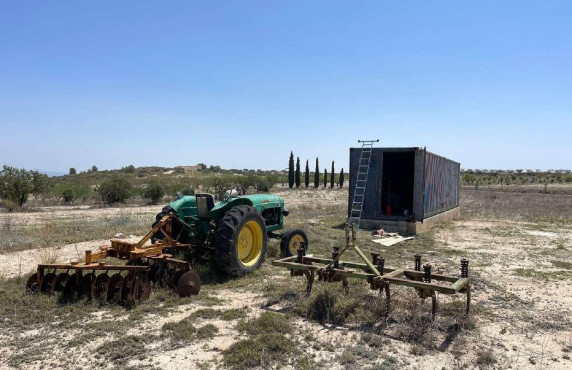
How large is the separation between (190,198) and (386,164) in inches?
457

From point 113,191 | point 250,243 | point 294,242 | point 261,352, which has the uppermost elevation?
point 113,191

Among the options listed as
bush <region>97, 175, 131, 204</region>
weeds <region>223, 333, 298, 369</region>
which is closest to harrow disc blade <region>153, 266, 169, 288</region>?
weeds <region>223, 333, 298, 369</region>

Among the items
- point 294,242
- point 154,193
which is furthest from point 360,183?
point 154,193

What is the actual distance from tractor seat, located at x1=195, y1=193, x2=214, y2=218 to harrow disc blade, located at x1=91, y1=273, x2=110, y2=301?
7.93ft

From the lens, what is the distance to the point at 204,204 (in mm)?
8273

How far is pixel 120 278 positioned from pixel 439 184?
46.9 ft

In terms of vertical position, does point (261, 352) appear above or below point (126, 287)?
below

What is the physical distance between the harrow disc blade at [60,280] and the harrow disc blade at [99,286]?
1.65 feet

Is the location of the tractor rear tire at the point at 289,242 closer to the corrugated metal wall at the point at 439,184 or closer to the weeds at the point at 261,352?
the weeds at the point at 261,352

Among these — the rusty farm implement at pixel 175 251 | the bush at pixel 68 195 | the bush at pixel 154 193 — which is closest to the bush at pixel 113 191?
the bush at pixel 154 193

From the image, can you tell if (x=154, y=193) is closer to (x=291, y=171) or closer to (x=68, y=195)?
(x=68, y=195)

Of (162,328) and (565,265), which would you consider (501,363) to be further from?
(565,265)

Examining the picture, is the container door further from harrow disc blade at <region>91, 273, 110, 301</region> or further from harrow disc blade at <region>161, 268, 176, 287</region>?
harrow disc blade at <region>91, 273, 110, 301</region>

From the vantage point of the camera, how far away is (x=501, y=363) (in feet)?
14.6
